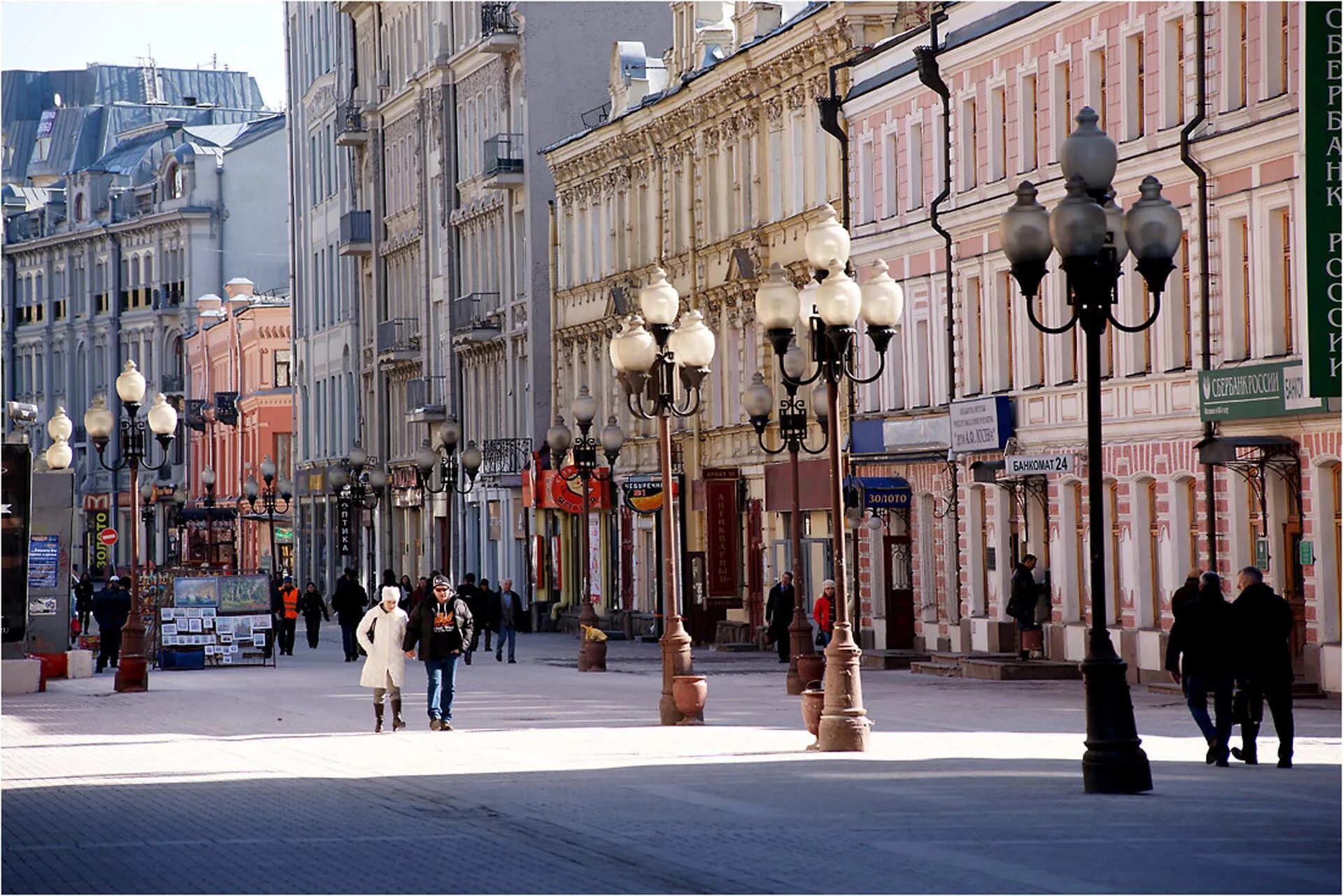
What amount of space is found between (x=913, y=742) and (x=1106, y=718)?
5932mm

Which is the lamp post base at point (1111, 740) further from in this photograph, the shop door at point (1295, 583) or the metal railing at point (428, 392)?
the metal railing at point (428, 392)

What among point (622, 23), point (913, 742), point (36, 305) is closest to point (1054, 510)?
point (913, 742)

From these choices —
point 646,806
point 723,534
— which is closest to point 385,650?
point 646,806

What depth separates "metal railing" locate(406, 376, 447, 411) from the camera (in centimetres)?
7494

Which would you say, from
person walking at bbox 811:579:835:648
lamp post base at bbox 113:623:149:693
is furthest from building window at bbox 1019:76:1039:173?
lamp post base at bbox 113:623:149:693

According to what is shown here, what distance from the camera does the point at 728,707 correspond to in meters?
30.7

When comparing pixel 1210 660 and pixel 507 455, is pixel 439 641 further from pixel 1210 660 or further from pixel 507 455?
pixel 507 455

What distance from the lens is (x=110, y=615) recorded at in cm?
4516

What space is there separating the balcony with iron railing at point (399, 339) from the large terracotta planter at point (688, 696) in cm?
5121

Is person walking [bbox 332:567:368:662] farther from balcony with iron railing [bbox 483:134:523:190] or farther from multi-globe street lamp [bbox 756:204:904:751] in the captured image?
multi-globe street lamp [bbox 756:204:904:751]

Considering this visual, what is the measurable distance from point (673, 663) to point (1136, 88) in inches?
507

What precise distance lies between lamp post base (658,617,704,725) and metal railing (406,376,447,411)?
156ft

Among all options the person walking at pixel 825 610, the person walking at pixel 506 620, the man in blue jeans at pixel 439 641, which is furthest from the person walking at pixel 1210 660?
the person walking at pixel 506 620

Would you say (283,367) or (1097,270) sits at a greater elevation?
(283,367)
